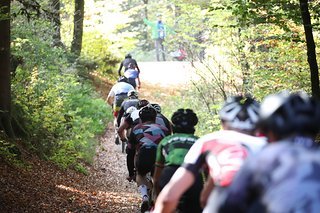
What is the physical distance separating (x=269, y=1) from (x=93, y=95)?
1624 cm

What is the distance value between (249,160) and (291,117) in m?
0.31

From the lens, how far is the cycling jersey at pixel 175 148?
5625 millimetres

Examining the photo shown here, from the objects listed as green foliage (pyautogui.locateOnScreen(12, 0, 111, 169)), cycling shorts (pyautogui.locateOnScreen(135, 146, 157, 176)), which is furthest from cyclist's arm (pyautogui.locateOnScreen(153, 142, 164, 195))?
green foliage (pyautogui.locateOnScreen(12, 0, 111, 169))

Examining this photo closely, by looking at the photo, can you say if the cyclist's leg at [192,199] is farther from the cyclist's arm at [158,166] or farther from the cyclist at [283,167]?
the cyclist at [283,167]

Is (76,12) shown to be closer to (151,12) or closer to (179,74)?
(179,74)

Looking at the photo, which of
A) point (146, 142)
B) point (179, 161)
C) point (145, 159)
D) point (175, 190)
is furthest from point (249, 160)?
point (145, 159)

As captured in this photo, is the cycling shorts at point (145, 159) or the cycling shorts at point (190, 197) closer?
the cycling shorts at point (190, 197)

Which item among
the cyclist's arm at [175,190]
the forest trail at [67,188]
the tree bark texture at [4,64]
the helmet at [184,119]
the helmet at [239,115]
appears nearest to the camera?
the cyclist's arm at [175,190]

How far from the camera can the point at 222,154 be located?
418 centimetres

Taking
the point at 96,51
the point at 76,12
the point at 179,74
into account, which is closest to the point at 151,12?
the point at 179,74

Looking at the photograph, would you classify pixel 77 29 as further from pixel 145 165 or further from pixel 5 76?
pixel 145 165

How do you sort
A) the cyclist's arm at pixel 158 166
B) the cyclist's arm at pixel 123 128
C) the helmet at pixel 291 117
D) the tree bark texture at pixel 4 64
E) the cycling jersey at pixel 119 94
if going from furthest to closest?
the cycling jersey at pixel 119 94, the tree bark texture at pixel 4 64, the cyclist's arm at pixel 123 128, the cyclist's arm at pixel 158 166, the helmet at pixel 291 117

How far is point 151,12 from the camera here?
54281mm

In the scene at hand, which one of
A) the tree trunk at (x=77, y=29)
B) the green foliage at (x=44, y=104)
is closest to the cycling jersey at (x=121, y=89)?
the green foliage at (x=44, y=104)
